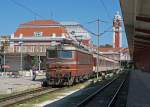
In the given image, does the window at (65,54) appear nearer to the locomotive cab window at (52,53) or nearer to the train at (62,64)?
the train at (62,64)

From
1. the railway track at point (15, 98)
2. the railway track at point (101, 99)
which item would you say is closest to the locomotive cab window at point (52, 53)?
the railway track at point (101, 99)

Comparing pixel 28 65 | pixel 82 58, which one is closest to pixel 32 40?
pixel 28 65

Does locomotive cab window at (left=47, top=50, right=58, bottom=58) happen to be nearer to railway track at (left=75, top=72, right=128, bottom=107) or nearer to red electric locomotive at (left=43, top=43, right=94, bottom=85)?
red electric locomotive at (left=43, top=43, right=94, bottom=85)

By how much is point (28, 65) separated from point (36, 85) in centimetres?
6341

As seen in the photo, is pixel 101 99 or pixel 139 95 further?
pixel 139 95

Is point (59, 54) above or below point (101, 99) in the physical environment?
above

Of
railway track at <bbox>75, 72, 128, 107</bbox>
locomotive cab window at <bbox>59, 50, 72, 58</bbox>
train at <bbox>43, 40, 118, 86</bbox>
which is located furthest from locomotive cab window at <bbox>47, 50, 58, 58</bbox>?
railway track at <bbox>75, 72, 128, 107</bbox>

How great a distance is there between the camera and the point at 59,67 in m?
33.6

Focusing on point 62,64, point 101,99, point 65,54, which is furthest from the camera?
point 65,54

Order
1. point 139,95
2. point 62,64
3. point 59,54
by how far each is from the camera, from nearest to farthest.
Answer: point 139,95 < point 62,64 < point 59,54

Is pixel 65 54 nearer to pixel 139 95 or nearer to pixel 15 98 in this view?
pixel 139 95

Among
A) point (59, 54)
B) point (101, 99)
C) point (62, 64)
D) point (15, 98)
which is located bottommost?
point (101, 99)

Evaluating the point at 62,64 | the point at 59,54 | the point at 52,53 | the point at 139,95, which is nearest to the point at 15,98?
the point at 139,95

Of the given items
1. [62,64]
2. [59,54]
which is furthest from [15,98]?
[59,54]
